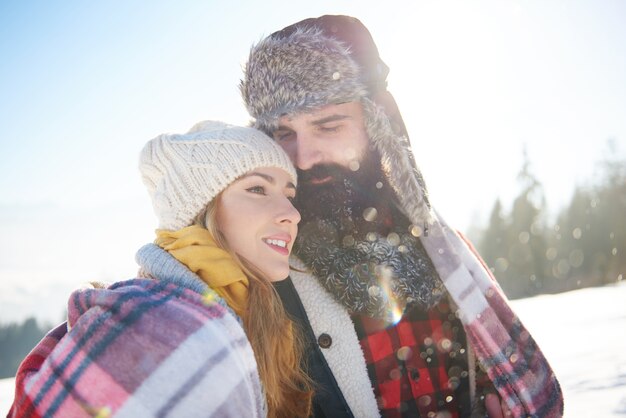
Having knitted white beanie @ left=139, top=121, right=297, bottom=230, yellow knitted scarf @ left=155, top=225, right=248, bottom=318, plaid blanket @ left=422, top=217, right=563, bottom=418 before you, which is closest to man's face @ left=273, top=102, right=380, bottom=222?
knitted white beanie @ left=139, top=121, right=297, bottom=230

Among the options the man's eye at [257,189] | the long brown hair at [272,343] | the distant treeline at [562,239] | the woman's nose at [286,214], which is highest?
the man's eye at [257,189]

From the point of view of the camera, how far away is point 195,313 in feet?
4.90

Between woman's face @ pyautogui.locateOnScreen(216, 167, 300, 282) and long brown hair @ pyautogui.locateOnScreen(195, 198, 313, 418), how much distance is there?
A: 0.04m

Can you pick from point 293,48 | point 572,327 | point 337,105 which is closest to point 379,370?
point 337,105

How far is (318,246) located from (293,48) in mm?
1196

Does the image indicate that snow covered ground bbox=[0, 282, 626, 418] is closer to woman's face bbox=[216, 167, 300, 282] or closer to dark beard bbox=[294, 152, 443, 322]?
dark beard bbox=[294, 152, 443, 322]

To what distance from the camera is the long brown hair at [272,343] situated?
6.24ft

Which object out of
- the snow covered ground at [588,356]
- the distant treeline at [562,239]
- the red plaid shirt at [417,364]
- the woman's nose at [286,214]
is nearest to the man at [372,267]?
the red plaid shirt at [417,364]

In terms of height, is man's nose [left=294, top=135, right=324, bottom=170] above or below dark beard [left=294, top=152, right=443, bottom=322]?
above

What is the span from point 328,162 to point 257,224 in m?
0.73

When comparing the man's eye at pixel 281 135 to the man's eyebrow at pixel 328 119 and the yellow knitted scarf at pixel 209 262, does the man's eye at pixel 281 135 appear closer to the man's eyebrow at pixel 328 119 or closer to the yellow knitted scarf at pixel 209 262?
the man's eyebrow at pixel 328 119

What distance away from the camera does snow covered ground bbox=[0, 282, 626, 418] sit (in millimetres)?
2754

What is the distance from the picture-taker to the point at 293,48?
8.55 feet

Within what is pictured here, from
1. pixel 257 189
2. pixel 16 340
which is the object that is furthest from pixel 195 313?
pixel 16 340
